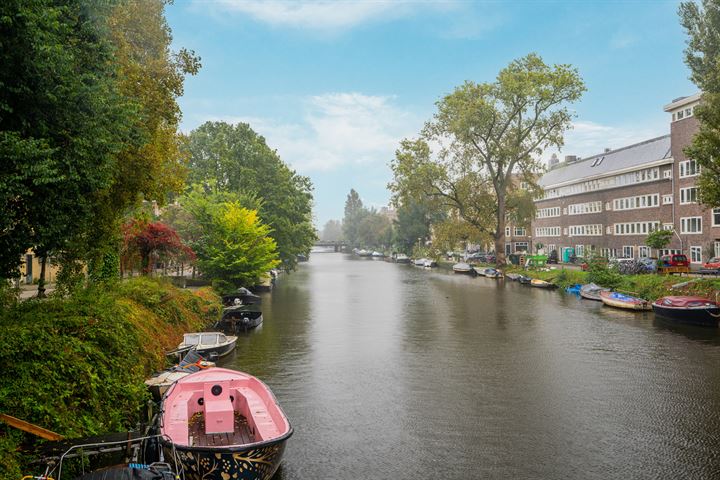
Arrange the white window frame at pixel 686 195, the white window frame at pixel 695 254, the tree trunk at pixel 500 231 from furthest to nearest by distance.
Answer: the tree trunk at pixel 500 231 → the white window frame at pixel 686 195 → the white window frame at pixel 695 254

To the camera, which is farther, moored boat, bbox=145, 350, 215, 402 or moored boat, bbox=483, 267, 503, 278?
moored boat, bbox=483, 267, 503, 278

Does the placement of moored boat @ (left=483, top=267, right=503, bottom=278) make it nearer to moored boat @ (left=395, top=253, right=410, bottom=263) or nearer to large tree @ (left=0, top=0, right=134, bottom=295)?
moored boat @ (left=395, top=253, right=410, bottom=263)

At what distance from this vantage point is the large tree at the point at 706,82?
3048 centimetres

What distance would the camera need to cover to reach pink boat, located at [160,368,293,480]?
452 inches

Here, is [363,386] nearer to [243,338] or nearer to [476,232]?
[243,338]

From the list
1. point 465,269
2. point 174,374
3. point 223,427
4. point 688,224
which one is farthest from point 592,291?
point 223,427

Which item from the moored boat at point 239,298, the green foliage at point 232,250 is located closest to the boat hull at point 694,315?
the moored boat at point 239,298

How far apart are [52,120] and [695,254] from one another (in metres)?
56.6

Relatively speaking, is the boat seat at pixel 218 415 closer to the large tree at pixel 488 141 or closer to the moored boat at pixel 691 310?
the moored boat at pixel 691 310

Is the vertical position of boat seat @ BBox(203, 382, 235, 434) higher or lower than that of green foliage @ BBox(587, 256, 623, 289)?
lower

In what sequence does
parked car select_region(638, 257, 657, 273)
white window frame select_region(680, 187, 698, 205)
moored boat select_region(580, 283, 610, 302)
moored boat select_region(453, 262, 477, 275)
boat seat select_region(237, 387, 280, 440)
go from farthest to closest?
moored boat select_region(453, 262, 477, 275) < white window frame select_region(680, 187, 698, 205) < parked car select_region(638, 257, 657, 273) < moored boat select_region(580, 283, 610, 302) < boat seat select_region(237, 387, 280, 440)

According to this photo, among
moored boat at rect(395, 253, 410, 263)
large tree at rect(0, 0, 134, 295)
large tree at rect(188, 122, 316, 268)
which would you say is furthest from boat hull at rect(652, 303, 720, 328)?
moored boat at rect(395, 253, 410, 263)

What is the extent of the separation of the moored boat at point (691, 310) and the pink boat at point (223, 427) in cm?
2757

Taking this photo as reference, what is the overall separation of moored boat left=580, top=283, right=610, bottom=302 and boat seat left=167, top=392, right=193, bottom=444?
1477 inches
